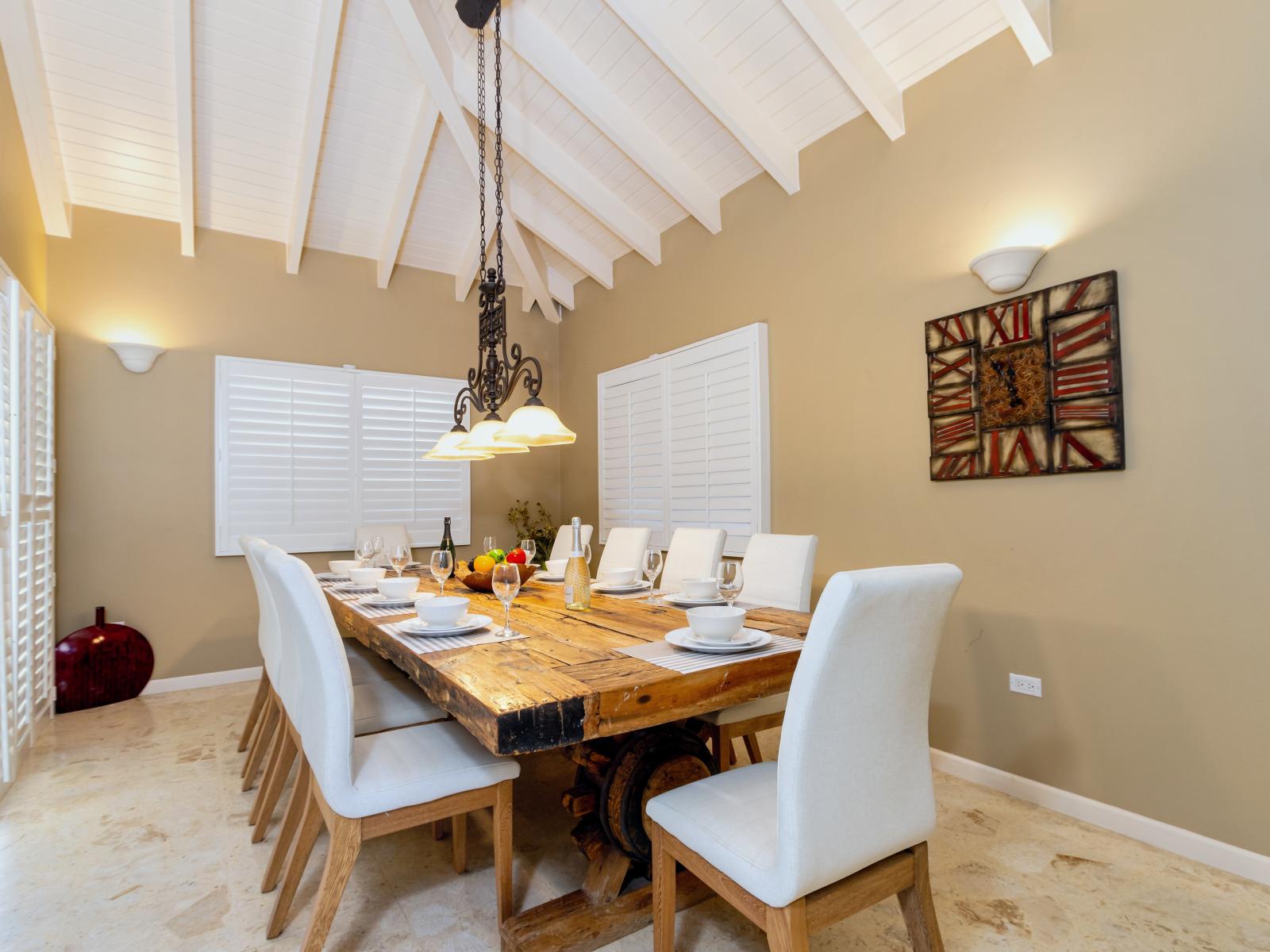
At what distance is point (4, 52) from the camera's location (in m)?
3.00

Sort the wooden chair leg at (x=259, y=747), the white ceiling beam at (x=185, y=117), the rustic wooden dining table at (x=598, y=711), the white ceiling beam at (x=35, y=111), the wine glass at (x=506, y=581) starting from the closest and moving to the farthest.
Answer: the rustic wooden dining table at (x=598, y=711), the wine glass at (x=506, y=581), the wooden chair leg at (x=259, y=747), the white ceiling beam at (x=35, y=111), the white ceiling beam at (x=185, y=117)

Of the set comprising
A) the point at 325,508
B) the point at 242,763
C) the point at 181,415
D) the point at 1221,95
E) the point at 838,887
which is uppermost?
the point at 1221,95

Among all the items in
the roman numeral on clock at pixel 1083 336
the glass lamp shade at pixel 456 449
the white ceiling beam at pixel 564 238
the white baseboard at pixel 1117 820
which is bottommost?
the white baseboard at pixel 1117 820

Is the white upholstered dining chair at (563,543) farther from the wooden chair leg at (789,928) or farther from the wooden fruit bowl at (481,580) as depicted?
the wooden chair leg at (789,928)

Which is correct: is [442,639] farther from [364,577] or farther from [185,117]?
[185,117]

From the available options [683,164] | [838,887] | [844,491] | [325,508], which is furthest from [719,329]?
[838,887]

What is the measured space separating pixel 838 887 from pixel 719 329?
10.5 ft

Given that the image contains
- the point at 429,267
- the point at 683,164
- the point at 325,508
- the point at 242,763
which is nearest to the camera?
the point at 242,763

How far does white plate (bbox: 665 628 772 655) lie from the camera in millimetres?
1618

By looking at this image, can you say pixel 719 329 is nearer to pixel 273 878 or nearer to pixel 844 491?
pixel 844 491

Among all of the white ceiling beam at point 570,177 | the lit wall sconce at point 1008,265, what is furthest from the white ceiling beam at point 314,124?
the lit wall sconce at point 1008,265

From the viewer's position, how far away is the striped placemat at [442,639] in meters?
1.71

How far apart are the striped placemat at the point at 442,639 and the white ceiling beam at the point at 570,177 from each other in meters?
3.02

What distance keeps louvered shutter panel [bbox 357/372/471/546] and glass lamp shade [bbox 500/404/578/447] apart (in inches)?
97.4
